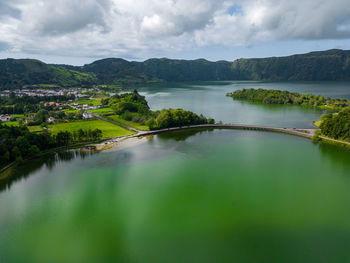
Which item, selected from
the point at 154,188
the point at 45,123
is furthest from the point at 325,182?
the point at 45,123

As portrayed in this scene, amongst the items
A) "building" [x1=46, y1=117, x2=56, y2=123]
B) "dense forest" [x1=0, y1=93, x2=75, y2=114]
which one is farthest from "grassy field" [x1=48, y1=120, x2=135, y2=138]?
"dense forest" [x1=0, y1=93, x2=75, y2=114]

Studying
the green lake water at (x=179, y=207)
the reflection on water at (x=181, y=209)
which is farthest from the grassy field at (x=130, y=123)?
the reflection on water at (x=181, y=209)

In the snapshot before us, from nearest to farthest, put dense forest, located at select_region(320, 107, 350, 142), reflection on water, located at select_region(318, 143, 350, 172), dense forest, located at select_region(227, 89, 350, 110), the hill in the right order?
1. reflection on water, located at select_region(318, 143, 350, 172)
2. dense forest, located at select_region(320, 107, 350, 142)
3. dense forest, located at select_region(227, 89, 350, 110)
4. the hill

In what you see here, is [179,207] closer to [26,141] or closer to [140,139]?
[140,139]

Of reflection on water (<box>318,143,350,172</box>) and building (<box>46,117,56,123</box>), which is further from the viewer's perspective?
building (<box>46,117,56,123</box>)

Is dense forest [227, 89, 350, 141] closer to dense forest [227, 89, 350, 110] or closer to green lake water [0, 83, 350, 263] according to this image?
dense forest [227, 89, 350, 110]

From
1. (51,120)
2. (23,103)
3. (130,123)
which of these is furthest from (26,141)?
(23,103)
